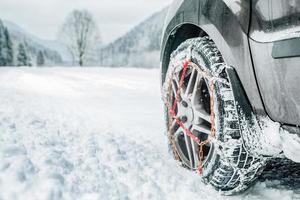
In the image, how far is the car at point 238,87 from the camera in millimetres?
1597

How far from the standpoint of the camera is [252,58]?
177cm

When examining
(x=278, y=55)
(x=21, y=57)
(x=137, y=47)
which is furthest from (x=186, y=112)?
(x=137, y=47)

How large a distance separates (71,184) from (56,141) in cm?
83

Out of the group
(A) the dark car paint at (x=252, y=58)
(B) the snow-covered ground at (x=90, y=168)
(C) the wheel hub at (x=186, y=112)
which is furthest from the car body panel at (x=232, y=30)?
(B) the snow-covered ground at (x=90, y=168)

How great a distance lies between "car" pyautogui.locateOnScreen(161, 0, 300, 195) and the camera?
160 cm

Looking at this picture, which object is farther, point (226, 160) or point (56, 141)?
point (56, 141)

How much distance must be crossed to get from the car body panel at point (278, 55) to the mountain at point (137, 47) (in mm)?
121153

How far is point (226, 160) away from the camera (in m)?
1.97

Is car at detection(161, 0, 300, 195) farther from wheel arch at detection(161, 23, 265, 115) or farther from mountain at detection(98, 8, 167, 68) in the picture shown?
mountain at detection(98, 8, 167, 68)

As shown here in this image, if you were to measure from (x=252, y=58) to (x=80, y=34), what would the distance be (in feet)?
149

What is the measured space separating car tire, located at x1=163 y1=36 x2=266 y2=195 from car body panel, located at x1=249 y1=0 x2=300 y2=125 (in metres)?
0.25

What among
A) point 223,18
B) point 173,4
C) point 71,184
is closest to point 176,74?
point 173,4

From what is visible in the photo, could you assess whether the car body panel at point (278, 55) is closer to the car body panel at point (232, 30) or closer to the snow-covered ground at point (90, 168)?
the car body panel at point (232, 30)

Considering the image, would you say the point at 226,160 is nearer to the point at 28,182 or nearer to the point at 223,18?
the point at 223,18
